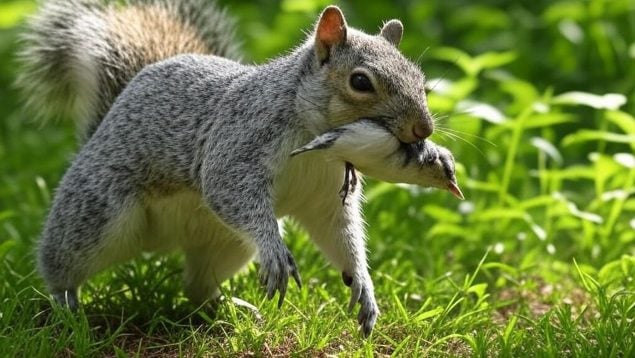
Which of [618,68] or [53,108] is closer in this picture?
[53,108]

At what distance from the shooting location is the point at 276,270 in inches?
96.4

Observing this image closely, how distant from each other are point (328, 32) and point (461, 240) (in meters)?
1.20

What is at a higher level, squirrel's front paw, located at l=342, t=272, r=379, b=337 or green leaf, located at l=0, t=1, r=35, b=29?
squirrel's front paw, located at l=342, t=272, r=379, b=337

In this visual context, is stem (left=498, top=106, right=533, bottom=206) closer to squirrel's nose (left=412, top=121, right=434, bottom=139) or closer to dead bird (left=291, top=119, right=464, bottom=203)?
dead bird (left=291, top=119, right=464, bottom=203)

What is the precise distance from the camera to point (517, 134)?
3.62 meters

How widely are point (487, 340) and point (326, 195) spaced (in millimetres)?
497

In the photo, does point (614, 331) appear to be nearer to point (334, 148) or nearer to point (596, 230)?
point (334, 148)

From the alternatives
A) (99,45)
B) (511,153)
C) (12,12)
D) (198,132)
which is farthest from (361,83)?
(12,12)

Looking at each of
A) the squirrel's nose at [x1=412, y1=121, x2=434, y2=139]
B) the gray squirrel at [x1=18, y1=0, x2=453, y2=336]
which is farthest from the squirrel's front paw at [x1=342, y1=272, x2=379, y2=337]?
the squirrel's nose at [x1=412, y1=121, x2=434, y2=139]

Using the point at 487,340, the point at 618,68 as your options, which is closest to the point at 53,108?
the point at 487,340

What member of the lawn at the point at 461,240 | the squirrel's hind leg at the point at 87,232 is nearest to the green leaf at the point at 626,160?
the lawn at the point at 461,240

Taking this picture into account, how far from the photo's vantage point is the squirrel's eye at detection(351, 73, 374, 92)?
7.78ft

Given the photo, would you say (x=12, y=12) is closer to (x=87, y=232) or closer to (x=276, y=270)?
(x=87, y=232)

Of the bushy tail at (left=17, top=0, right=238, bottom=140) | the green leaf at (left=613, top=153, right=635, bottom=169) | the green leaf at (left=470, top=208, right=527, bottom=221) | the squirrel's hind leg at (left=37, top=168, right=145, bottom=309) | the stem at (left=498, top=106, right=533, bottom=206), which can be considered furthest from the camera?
the stem at (left=498, top=106, right=533, bottom=206)
